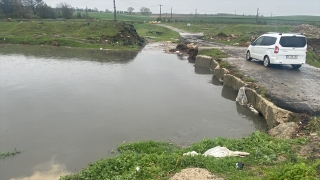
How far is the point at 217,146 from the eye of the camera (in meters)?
6.44

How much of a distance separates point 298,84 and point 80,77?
36.7 ft

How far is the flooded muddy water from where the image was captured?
23.5 ft

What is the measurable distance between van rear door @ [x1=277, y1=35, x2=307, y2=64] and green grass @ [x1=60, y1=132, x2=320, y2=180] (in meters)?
8.19

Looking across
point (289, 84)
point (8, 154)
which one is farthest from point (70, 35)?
point (8, 154)

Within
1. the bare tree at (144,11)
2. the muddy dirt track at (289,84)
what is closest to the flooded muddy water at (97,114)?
the muddy dirt track at (289,84)

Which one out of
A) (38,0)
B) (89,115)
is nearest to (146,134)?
(89,115)

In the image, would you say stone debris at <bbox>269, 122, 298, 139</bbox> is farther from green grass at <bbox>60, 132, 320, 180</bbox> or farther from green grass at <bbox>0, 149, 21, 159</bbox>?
green grass at <bbox>0, 149, 21, 159</bbox>

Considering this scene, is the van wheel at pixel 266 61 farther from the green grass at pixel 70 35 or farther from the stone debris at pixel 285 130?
the green grass at pixel 70 35

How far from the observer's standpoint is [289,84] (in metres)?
11.1

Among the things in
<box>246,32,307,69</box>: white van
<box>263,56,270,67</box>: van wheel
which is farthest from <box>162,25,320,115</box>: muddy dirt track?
<box>246,32,307,69</box>: white van

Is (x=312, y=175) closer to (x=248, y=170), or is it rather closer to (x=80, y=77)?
(x=248, y=170)

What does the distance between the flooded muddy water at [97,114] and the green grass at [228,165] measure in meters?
1.33

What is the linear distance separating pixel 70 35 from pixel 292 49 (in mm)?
27817

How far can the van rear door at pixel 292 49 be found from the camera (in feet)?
43.4
